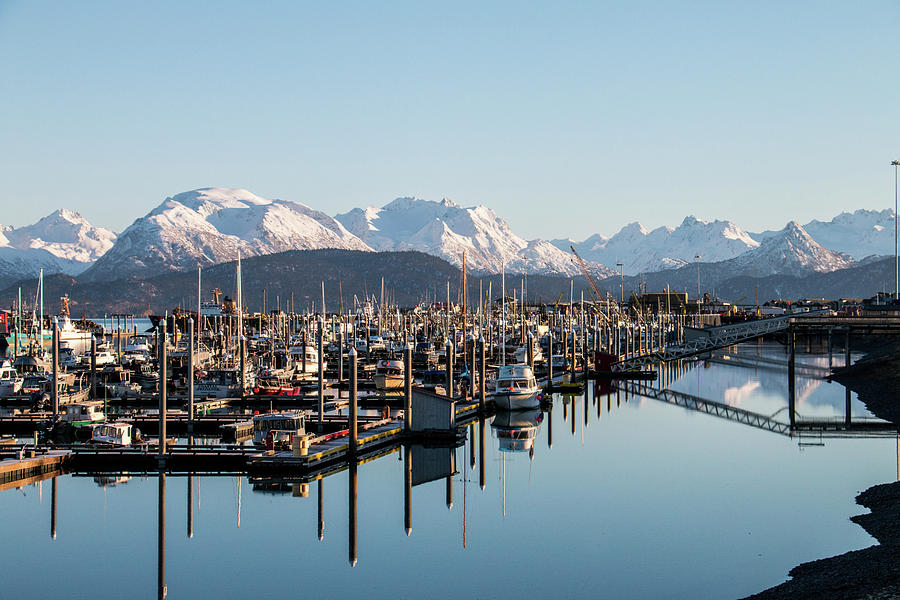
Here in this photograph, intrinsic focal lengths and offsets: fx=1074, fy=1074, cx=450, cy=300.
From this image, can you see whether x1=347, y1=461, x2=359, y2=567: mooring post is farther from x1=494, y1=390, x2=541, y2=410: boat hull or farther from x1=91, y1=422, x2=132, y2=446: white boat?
x1=494, y1=390, x2=541, y2=410: boat hull

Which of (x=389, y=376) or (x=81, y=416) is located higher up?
(x=389, y=376)

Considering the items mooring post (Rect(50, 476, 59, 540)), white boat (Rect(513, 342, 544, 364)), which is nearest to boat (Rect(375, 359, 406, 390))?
white boat (Rect(513, 342, 544, 364))

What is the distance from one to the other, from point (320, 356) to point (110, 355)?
57.2 meters

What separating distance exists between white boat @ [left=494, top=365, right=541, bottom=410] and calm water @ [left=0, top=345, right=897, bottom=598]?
1088 centimetres

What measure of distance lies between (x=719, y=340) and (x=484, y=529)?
6683 centimetres

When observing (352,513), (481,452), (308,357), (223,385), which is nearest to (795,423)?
(481,452)

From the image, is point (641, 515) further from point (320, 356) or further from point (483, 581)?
point (320, 356)

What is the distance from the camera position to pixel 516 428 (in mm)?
64812

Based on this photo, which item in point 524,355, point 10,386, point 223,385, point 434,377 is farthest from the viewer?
point 524,355

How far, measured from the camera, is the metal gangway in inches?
3794

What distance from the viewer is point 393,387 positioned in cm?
8319

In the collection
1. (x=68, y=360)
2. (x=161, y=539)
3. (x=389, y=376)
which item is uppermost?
(x=68, y=360)

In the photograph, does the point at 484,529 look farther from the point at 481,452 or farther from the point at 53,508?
the point at 53,508

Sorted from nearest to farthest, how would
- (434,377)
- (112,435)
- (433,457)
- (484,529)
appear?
(484,529)
(112,435)
(433,457)
(434,377)
